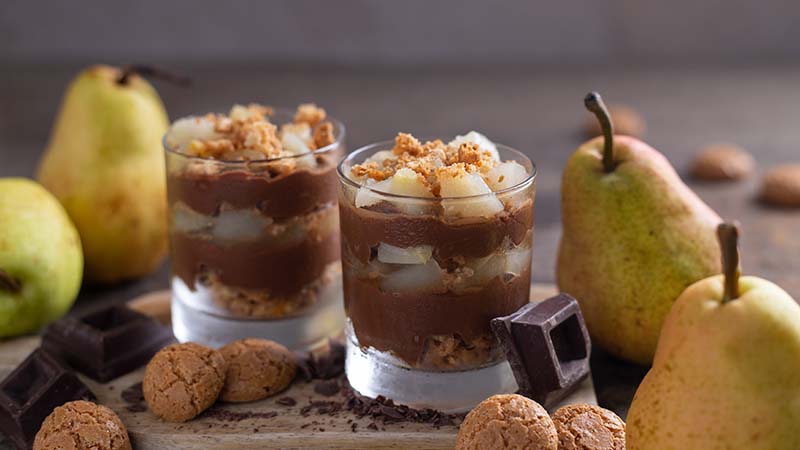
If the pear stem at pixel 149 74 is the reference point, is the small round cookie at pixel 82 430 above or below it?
below

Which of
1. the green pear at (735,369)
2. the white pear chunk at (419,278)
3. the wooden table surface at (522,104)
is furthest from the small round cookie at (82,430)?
the wooden table surface at (522,104)

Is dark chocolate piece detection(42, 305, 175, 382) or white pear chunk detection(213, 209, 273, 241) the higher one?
white pear chunk detection(213, 209, 273, 241)

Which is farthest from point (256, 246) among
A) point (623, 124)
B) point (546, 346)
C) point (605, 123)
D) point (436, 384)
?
point (623, 124)

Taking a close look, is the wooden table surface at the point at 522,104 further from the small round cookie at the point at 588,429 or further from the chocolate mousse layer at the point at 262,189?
the small round cookie at the point at 588,429

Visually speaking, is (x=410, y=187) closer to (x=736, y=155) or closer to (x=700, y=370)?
(x=700, y=370)

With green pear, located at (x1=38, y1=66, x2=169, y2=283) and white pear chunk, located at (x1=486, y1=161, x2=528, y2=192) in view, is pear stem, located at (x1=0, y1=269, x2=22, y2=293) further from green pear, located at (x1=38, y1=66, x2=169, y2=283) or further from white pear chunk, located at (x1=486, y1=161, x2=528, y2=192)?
white pear chunk, located at (x1=486, y1=161, x2=528, y2=192)

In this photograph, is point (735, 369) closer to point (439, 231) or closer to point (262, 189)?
point (439, 231)

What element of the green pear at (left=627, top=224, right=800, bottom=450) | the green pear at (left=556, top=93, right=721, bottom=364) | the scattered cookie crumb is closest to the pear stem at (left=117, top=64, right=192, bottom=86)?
the green pear at (left=556, top=93, right=721, bottom=364)
